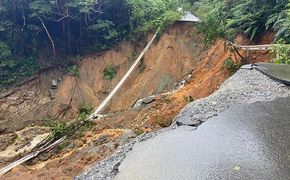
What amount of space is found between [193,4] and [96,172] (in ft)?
72.2

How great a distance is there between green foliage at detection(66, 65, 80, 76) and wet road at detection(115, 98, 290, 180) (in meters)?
13.7

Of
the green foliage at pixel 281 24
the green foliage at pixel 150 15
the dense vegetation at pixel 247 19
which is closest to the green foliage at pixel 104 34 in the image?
the green foliage at pixel 150 15

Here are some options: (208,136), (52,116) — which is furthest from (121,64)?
(208,136)

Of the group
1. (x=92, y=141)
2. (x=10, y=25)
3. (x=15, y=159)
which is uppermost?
(x=10, y=25)

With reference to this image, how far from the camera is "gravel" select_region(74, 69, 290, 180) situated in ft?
29.1

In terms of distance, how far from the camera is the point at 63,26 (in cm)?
2195

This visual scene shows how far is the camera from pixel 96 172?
26.3 feet

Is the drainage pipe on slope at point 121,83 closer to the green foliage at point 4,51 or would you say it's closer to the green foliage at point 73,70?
the green foliage at point 73,70

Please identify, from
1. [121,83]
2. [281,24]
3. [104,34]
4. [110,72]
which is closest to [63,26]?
[104,34]

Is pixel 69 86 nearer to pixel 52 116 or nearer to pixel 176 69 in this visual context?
pixel 52 116

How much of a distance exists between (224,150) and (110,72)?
15.3m

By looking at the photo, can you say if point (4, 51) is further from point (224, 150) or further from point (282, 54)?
point (224, 150)

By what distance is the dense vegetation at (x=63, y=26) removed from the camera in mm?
20578

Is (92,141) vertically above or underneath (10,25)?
underneath
